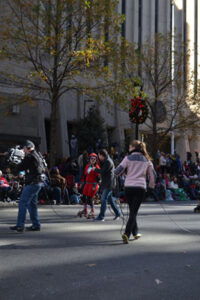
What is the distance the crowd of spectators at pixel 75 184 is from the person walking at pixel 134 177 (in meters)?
3.98

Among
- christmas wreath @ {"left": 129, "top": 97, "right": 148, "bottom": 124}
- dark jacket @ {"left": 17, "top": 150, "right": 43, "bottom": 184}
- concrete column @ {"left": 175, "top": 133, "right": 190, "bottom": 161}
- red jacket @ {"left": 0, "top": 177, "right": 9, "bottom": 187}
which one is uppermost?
concrete column @ {"left": 175, "top": 133, "right": 190, "bottom": 161}

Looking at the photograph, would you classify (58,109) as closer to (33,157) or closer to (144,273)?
(33,157)

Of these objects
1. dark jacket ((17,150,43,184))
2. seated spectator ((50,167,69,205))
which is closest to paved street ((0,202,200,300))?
dark jacket ((17,150,43,184))

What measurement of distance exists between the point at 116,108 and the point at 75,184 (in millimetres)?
14213

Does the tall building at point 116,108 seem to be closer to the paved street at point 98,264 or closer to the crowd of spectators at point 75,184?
the crowd of spectators at point 75,184

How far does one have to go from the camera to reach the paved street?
4.79 m

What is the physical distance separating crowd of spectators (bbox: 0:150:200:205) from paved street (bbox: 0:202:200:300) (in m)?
3.32

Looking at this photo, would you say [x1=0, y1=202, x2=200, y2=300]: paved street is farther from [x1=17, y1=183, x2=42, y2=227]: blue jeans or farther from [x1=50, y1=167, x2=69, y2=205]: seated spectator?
[x1=50, y1=167, x2=69, y2=205]: seated spectator

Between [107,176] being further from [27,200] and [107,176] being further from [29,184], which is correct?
[27,200]

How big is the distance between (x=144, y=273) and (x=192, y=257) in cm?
146

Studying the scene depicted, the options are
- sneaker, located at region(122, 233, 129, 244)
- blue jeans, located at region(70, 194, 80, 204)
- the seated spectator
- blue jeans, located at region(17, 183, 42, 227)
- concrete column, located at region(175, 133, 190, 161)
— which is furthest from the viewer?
concrete column, located at region(175, 133, 190, 161)

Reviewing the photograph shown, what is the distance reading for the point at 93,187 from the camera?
13.0 metres

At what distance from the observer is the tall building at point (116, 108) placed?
32.9 meters

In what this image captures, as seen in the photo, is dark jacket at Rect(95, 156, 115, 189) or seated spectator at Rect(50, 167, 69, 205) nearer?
dark jacket at Rect(95, 156, 115, 189)
